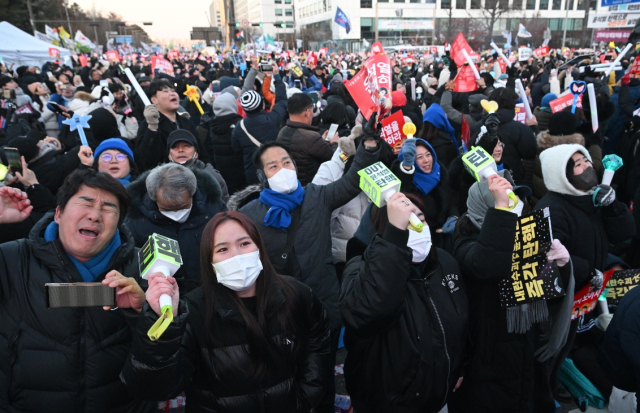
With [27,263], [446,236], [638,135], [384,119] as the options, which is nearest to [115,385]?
[27,263]

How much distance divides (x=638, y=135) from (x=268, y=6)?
106 meters

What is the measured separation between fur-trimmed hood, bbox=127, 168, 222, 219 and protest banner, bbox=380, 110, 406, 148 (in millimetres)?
1556

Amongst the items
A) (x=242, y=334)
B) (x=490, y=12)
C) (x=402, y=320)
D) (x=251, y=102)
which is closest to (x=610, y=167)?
(x=402, y=320)

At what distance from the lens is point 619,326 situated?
6.91 feet

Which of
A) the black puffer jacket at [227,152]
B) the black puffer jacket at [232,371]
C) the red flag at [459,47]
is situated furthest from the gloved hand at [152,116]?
the red flag at [459,47]

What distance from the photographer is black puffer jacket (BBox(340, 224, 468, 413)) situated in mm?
1953

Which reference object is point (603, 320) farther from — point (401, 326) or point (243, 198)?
point (243, 198)

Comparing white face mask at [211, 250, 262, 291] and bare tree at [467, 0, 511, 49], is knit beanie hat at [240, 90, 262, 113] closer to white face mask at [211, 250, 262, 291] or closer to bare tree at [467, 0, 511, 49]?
white face mask at [211, 250, 262, 291]

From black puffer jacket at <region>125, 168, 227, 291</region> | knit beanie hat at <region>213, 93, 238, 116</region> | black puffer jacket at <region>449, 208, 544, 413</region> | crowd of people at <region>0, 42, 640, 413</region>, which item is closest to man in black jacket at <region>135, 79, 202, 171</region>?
knit beanie hat at <region>213, 93, 238, 116</region>

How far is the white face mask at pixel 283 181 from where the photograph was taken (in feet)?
9.84

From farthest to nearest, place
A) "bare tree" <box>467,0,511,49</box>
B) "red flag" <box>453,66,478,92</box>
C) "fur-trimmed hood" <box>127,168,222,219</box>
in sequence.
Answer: "bare tree" <box>467,0,511,49</box>
"red flag" <box>453,66,478,92</box>
"fur-trimmed hood" <box>127,168,222,219</box>

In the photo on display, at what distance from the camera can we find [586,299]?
117 inches

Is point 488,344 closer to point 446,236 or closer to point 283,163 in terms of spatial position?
point 446,236

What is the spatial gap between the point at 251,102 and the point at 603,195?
4021mm
